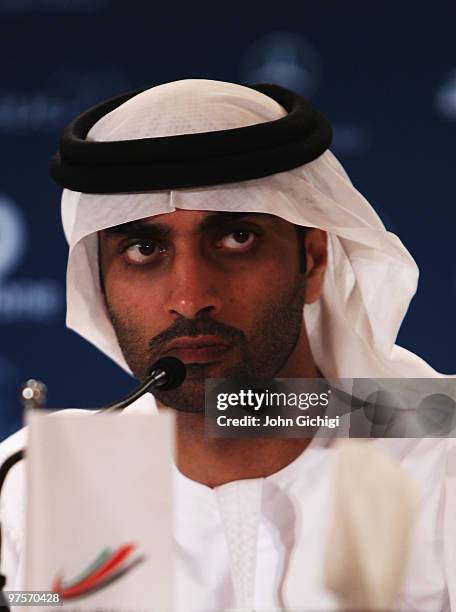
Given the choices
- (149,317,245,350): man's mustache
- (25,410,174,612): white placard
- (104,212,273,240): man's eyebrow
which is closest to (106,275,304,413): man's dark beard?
(149,317,245,350): man's mustache

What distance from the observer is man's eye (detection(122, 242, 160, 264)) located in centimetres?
168

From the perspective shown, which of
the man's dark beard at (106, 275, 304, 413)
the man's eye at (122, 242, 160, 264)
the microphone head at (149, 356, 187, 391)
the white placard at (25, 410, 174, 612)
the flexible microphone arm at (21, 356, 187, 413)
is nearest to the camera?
the white placard at (25, 410, 174, 612)

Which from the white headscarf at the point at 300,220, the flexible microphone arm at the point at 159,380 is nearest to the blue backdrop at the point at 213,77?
the white headscarf at the point at 300,220

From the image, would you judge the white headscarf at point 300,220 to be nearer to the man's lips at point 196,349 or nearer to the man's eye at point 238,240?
the man's eye at point 238,240

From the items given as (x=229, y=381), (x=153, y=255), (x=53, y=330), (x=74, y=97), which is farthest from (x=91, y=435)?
(x=74, y=97)

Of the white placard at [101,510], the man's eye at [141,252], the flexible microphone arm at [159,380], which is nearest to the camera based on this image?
the white placard at [101,510]

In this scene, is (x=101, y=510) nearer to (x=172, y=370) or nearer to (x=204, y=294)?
(x=172, y=370)

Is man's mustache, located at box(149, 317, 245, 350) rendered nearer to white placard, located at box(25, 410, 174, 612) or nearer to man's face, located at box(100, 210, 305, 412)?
man's face, located at box(100, 210, 305, 412)

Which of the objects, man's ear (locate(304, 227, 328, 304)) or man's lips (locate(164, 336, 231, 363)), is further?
man's ear (locate(304, 227, 328, 304))

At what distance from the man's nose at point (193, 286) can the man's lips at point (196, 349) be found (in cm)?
4

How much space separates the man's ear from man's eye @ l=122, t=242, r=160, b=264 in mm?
271

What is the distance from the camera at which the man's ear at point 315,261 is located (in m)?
1.82

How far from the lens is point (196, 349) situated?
1.58 m
